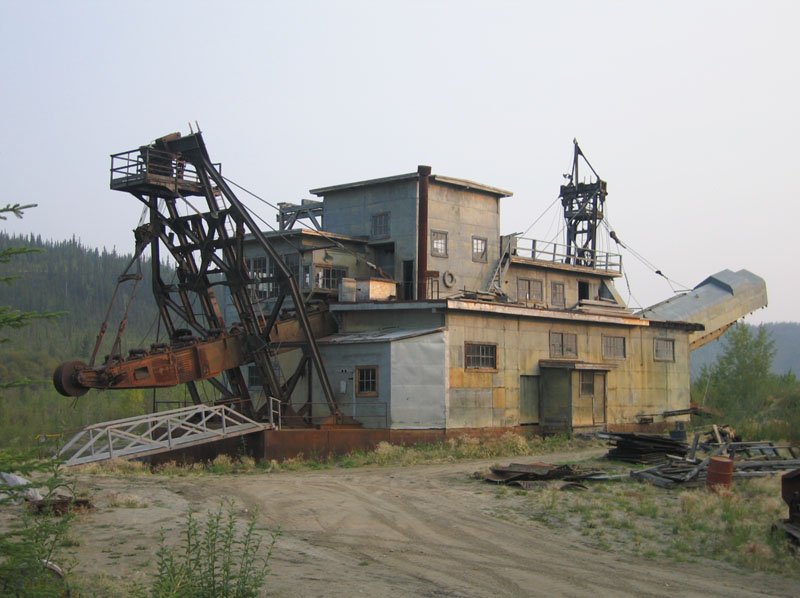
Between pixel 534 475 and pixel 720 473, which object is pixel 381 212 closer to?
pixel 534 475

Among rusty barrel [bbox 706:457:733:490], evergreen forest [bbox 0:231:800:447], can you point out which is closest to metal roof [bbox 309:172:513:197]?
evergreen forest [bbox 0:231:800:447]

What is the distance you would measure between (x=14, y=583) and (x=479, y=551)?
287 inches

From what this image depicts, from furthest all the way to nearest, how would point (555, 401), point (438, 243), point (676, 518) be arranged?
point (438, 243)
point (555, 401)
point (676, 518)

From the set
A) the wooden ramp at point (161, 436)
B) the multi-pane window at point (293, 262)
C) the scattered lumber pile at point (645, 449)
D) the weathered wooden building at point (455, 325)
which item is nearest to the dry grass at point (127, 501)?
the wooden ramp at point (161, 436)

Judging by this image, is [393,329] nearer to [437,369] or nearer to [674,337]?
[437,369]

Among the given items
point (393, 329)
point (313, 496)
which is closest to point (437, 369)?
point (393, 329)

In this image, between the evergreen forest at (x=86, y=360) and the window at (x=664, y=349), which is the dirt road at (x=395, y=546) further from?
the window at (x=664, y=349)

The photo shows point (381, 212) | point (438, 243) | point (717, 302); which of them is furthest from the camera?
point (717, 302)

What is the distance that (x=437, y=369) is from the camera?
27.5 meters

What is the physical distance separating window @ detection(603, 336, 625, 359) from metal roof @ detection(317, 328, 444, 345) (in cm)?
916

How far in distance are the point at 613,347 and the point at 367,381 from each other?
37.8 ft

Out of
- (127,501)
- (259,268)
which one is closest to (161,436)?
(127,501)

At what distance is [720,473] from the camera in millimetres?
18250

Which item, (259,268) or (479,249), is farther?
(479,249)
